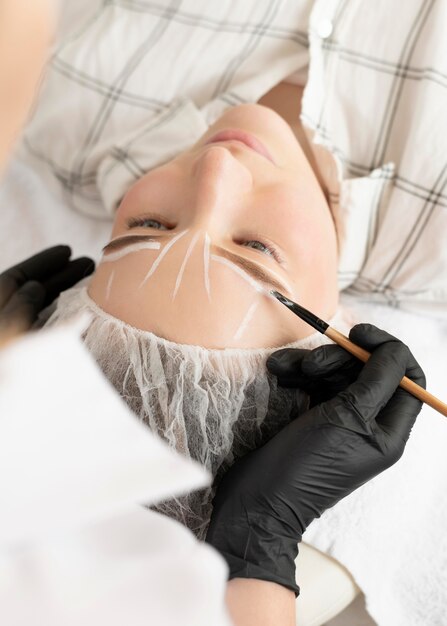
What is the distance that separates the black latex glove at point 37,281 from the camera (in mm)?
1282

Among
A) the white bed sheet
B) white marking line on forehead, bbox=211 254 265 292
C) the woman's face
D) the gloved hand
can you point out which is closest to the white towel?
the white bed sheet

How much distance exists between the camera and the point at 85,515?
1.73ft

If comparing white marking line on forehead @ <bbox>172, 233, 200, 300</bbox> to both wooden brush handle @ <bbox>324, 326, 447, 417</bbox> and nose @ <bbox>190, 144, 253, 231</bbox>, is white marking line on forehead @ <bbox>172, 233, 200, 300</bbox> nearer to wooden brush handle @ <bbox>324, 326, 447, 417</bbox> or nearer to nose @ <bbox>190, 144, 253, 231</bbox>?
nose @ <bbox>190, 144, 253, 231</bbox>

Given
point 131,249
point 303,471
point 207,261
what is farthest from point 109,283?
point 303,471

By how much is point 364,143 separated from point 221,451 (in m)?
0.77

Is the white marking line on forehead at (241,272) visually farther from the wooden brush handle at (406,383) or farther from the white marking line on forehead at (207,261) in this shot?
the wooden brush handle at (406,383)

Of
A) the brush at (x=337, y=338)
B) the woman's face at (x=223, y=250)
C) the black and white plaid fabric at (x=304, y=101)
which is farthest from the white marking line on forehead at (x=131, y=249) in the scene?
the black and white plaid fabric at (x=304, y=101)

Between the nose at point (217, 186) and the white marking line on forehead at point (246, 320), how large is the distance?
151mm

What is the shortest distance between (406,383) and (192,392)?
1.04ft

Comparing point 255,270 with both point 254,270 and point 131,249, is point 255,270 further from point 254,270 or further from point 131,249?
point 131,249

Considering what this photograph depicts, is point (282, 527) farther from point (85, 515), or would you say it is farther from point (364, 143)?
point (364, 143)

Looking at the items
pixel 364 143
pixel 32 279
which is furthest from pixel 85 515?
pixel 364 143

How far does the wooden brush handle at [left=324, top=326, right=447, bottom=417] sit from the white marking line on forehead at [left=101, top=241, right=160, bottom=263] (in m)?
0.31

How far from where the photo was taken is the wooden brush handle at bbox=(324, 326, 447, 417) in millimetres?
954
